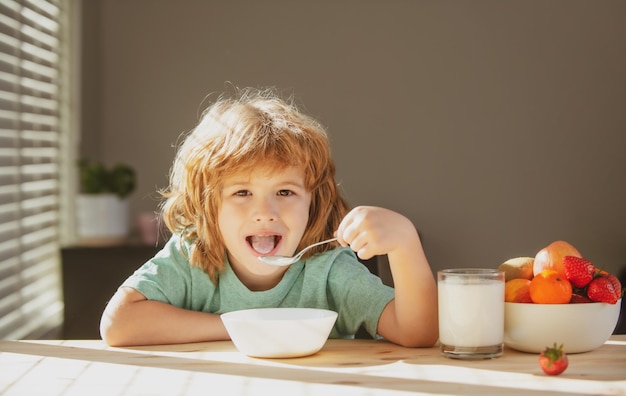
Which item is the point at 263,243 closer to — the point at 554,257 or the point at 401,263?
the point at 401,263

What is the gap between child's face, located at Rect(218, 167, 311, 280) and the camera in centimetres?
131

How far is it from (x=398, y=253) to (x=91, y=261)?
61.4 inches

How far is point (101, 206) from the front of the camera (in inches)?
111

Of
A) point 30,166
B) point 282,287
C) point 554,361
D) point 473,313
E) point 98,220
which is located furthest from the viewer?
point 98,220

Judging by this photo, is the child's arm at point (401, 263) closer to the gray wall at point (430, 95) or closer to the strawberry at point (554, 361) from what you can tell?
the strawberry at point (554, 361)

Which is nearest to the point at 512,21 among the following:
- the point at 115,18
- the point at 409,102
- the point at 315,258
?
the point at 409,102

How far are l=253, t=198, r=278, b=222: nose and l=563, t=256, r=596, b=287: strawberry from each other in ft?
1.47

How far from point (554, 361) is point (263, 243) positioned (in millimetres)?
537

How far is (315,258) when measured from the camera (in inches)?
56.5

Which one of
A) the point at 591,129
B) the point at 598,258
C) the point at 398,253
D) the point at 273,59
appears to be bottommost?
the point at 598,258

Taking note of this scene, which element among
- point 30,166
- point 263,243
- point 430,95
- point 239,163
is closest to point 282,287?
point 263,243

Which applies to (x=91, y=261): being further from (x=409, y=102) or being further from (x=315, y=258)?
(x=409, y=102)

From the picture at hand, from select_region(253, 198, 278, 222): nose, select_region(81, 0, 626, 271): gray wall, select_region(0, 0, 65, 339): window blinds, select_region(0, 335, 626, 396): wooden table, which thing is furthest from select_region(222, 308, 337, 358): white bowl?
select_region(81, 0, 626, 271): gray wall

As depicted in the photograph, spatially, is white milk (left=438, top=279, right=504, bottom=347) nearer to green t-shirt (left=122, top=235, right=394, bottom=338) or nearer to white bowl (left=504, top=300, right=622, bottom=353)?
white bowl (left=504, top=300, right=622, bottom=353)
